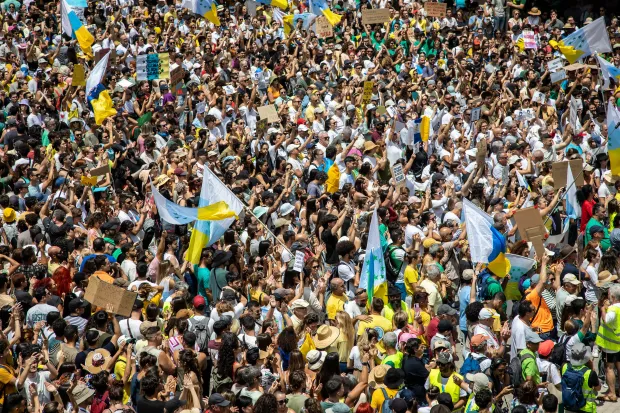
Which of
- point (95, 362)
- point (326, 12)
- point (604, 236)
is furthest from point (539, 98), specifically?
point (95, 362)

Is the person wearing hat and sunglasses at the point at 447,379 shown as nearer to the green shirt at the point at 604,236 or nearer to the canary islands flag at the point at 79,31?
the green shirt at the point at 604,236

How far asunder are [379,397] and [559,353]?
2.16m

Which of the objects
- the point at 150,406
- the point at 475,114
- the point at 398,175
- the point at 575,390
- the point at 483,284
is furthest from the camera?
the point at 475,114

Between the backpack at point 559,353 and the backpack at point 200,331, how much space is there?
3.45 metres

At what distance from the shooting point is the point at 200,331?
10531 mm

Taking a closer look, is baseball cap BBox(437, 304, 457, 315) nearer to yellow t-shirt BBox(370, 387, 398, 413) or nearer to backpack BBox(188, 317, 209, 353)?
yellow t-shirt BBox(370, 387, 398, 413)

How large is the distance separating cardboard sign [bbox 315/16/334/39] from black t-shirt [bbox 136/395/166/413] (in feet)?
50.6

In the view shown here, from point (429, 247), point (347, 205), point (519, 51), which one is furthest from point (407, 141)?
point (519, 51)

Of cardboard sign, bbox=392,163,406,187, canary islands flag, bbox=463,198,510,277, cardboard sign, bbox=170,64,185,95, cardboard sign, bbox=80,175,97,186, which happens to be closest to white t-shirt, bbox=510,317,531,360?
canary islands flag, bbox=463,198,510,277

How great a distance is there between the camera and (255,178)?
16016 millimetres

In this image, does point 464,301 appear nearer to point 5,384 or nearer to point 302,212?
point 302,212

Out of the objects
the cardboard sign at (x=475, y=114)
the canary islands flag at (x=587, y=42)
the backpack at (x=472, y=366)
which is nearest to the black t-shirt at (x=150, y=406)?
the backpack at (x=472, y=366)

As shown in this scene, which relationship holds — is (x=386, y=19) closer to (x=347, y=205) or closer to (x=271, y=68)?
(x=271, y=68)

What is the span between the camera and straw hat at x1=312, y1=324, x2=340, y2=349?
10.2 meters
